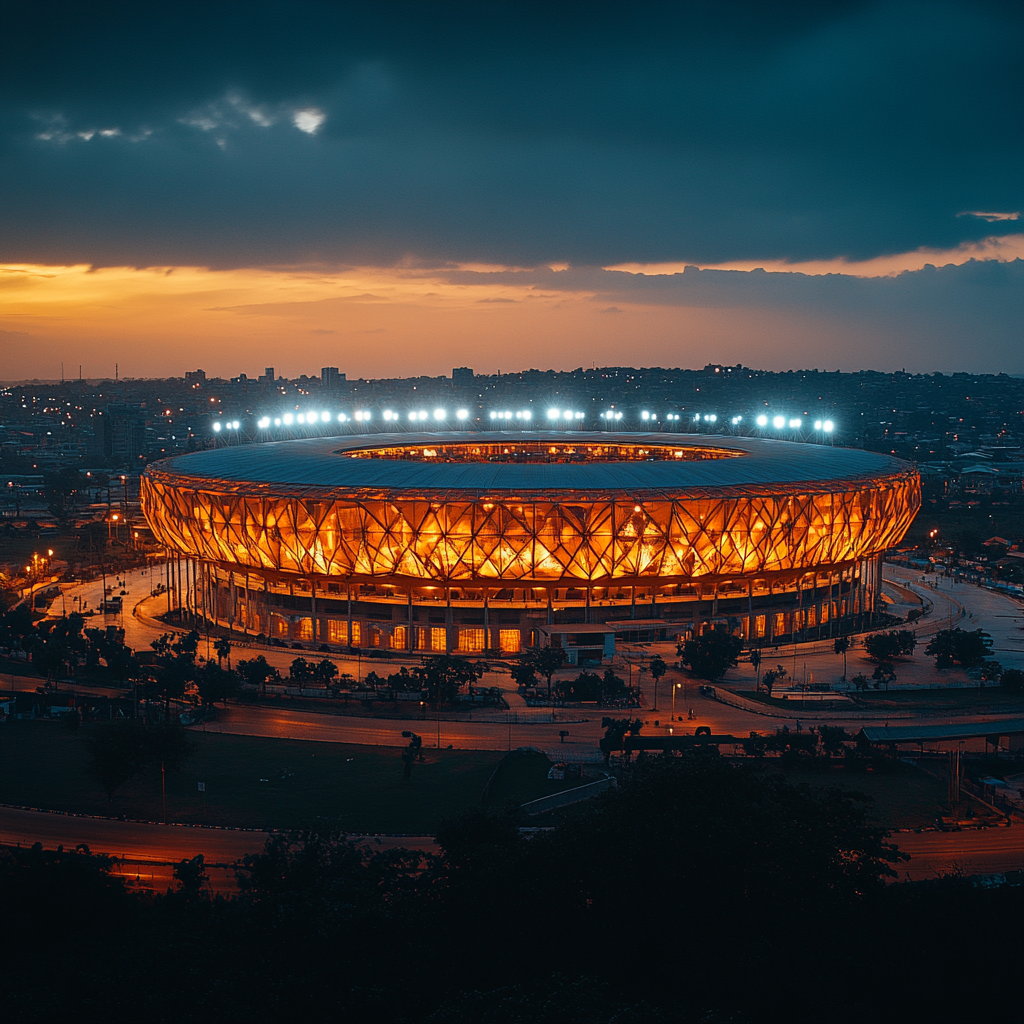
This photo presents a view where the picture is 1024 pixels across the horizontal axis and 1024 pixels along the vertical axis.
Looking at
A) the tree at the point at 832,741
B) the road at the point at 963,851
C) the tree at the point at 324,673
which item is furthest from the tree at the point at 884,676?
the tree at the point at 324,673

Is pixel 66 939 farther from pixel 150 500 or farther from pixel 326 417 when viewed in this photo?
pixel 326 417

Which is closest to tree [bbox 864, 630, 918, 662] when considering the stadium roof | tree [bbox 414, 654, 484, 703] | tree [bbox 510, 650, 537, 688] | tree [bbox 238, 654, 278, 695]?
the stadium roof

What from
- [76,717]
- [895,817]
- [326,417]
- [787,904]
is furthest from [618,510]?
[326,417]

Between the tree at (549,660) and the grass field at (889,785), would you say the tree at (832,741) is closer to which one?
the grass field at (889,785)

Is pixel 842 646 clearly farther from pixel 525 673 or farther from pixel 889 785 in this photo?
pixel 889 785

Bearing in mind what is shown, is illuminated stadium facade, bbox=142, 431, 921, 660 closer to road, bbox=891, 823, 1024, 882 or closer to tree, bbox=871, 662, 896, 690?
tree, bbox=871, 662, 896, 690

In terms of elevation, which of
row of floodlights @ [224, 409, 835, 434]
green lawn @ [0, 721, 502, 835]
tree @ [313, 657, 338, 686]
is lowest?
green lawn @ [0, 721, 502, 835]
